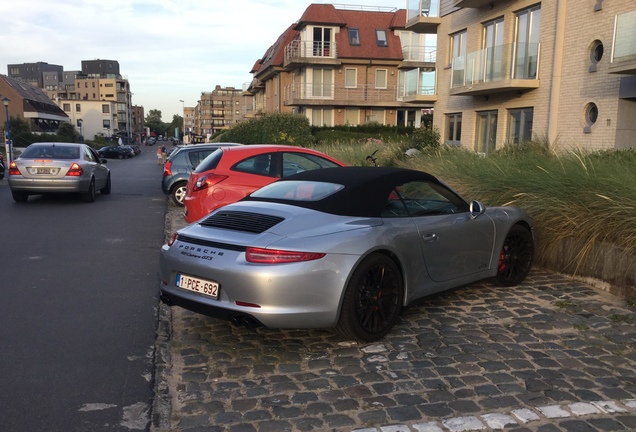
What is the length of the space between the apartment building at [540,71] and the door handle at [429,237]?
7.43 metres

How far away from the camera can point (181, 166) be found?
14336mm

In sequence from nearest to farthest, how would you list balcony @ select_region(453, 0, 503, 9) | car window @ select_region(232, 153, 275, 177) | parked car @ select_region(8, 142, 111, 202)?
car window @ select_region(232, 153, 275, 177) → parked car @ select_region(8, 142, 111, 202) → balcony @ select_region(453, 0, 503, 9)

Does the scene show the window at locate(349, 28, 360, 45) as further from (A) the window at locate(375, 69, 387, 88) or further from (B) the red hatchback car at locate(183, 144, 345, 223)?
(B) the red hatchback car at locate(183, 144, 345, 223)

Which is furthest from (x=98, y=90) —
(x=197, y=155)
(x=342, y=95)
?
(x=197, y=155)

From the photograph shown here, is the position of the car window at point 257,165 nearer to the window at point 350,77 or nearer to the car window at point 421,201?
the car window at point 421,201

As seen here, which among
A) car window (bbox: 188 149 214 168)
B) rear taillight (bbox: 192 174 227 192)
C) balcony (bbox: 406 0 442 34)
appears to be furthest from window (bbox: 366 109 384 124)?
rear taillight (bbox: 192 174 227 192)

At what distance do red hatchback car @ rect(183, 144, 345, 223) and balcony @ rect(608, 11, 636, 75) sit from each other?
25.0 ft

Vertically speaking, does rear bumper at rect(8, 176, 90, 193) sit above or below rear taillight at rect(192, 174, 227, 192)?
below

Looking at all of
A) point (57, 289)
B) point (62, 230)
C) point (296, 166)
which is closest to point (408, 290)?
point (57, 289)

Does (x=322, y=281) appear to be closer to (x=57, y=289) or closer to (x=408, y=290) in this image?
(x=408, y=290)

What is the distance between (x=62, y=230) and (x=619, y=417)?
9.49 m

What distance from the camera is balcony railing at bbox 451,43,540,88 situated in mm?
17641

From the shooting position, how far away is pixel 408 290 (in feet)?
16.5

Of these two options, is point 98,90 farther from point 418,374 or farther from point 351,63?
point 418,374
